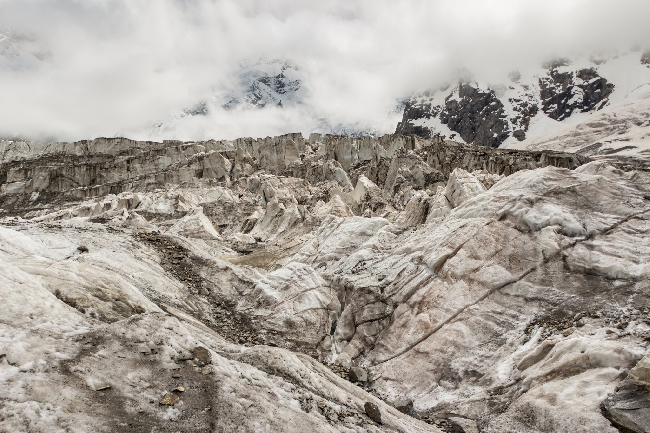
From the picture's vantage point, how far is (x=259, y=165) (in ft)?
304

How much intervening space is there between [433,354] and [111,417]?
9433mm

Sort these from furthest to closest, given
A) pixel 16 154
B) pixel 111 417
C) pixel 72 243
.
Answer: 1. pixel 16 154
2. pixel 72 243
3. pixel 111 417

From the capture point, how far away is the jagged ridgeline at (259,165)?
7344cm

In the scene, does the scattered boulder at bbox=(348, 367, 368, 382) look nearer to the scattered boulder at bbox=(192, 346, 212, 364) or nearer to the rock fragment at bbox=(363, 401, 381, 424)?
the rock fragment at bbox=(363, 401, 381, 424)

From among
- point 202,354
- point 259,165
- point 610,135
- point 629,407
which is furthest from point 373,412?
point 610,135

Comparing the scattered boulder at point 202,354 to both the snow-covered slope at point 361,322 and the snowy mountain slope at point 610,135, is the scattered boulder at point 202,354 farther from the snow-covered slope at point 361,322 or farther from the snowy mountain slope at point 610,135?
the snowy mountain slope at point 610,135

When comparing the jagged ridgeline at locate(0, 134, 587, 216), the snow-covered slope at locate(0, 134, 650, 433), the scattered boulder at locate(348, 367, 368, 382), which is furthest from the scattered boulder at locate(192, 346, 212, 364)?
the jagged ridgeline at locate(0, 134, 587, 216)

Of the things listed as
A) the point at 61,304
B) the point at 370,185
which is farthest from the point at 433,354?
the point at 370,185

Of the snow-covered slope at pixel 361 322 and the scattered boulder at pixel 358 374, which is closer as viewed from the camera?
the snow-covered slope at pixel 361 322

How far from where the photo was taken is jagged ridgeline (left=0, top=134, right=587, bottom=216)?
7344 cm

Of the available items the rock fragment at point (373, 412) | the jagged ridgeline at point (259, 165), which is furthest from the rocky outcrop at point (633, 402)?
the jagged ridgeline at point (259, 165)

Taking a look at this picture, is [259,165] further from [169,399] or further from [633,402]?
[633,402]

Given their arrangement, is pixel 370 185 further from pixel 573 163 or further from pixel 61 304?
pixel 573 163

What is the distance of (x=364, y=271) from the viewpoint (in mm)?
17969
